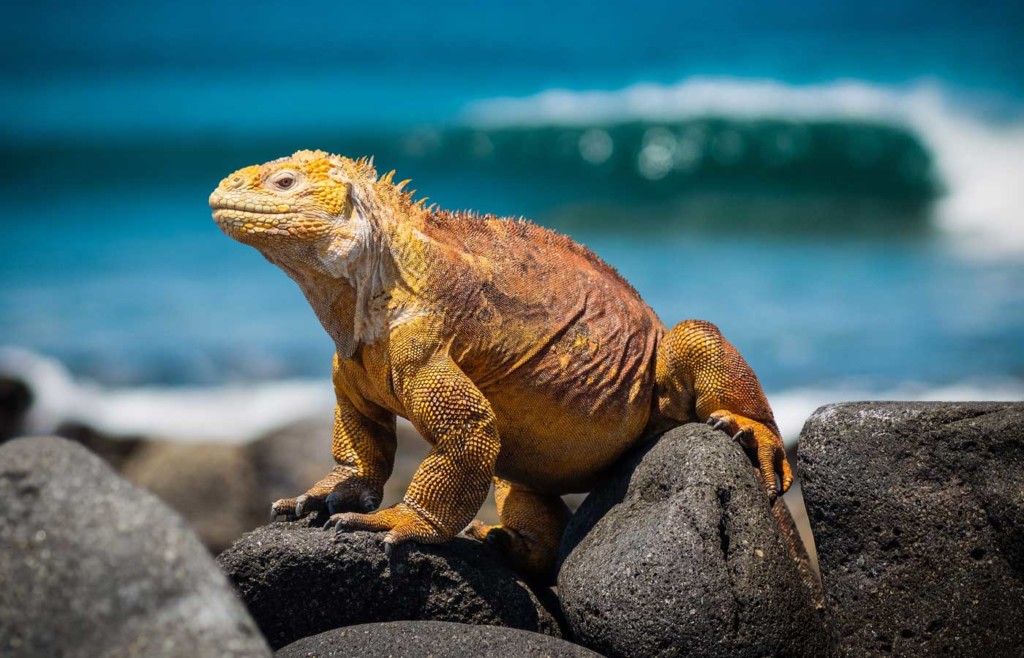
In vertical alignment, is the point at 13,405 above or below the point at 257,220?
below

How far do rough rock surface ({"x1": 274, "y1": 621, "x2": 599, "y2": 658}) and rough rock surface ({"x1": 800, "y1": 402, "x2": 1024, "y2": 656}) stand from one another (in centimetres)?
124

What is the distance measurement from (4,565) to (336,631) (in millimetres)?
1852

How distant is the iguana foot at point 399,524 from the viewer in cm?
498

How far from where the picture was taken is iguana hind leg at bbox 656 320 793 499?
214 inches

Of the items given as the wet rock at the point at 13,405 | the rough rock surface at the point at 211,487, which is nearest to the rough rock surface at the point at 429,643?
the rough rock surface at the point at 211,487

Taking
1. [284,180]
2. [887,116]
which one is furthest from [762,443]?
[887,116]

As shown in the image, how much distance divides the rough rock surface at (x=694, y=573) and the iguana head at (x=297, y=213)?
1728mm

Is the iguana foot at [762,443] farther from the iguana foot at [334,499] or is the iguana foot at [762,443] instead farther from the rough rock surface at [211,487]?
the rough rock surface at [211,487]

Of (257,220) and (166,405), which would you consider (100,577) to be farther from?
(166,405)

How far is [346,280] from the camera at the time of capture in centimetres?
500

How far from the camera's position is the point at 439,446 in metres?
4.96

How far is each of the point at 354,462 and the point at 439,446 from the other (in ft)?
2.59

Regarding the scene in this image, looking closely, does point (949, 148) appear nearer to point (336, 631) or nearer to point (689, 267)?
point (689, 267)

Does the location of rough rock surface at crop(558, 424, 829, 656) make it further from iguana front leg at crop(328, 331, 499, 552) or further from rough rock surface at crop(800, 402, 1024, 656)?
iguana front leg at crop(328, 331, 499, 552)
